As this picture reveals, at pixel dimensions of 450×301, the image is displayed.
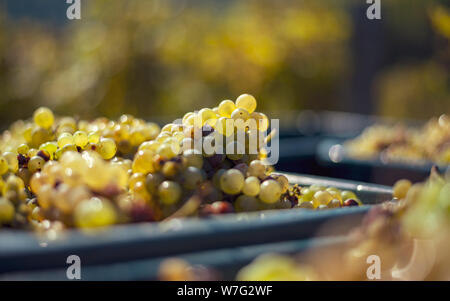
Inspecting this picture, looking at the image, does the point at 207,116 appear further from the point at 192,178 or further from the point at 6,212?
the point at 6,212

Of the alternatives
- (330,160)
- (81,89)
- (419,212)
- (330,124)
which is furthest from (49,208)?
(81,89)

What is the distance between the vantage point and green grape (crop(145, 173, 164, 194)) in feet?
2.40

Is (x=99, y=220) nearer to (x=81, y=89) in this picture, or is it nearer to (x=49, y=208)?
(x=49, y=208)

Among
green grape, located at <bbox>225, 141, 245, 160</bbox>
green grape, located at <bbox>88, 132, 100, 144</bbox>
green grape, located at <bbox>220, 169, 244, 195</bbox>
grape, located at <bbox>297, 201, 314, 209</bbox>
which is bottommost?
grape, located at <bbox>297, 201, 314, 209</bbox>

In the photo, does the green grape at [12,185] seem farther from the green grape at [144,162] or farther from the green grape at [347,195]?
the green grape at [347,195]

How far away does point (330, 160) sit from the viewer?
2090 millimetres

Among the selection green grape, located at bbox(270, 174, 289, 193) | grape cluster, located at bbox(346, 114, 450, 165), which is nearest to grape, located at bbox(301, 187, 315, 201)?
green grape, located at bbox(270, 174, 289, 193)

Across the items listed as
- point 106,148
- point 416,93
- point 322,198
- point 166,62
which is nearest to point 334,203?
point 322,198

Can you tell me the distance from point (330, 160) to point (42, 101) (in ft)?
11.3

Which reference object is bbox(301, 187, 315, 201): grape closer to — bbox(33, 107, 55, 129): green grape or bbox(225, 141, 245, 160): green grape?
bbox(225, 141, 245, 160): green grape

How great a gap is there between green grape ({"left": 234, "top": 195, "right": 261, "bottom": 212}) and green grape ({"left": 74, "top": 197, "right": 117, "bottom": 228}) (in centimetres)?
20

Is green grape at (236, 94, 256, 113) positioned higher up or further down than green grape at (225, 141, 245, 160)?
higher up

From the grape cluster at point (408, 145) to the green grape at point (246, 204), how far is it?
3.18 ft

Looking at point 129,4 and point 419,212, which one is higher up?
point 129,4
